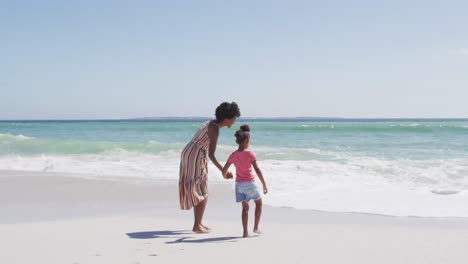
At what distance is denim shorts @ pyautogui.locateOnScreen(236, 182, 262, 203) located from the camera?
5.02 meters

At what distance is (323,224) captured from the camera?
558 centimetres

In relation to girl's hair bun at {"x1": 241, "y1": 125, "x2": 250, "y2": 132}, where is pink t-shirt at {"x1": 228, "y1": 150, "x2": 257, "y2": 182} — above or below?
below

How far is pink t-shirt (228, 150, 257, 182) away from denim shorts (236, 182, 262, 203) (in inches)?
1.8

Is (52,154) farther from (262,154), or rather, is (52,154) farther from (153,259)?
(153,259)

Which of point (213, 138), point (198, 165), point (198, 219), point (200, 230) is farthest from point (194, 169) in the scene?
point (200, 230)

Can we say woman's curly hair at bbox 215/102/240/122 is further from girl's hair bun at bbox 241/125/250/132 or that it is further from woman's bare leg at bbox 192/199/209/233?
woman's bare leg at bbox 192/199/209/233

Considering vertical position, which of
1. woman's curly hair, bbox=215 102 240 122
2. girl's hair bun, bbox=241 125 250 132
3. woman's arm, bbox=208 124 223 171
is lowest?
woman's arm, bbox=208 124 223 171

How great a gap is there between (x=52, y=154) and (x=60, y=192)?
10.3m

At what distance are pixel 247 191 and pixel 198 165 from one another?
0.60 meters

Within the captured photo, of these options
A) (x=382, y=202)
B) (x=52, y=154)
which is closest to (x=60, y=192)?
(x=382, y=202)

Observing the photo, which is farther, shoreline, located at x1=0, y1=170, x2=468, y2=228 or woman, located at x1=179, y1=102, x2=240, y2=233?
shoreline, located at x1=0, y1=170, x2=468, y2=228

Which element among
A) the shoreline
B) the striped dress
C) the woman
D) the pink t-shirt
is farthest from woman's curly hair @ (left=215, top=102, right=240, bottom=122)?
the shoreline

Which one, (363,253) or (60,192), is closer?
(363,253)

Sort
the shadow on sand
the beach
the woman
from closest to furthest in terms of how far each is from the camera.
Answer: the beach
the shadow on sand
the woman
